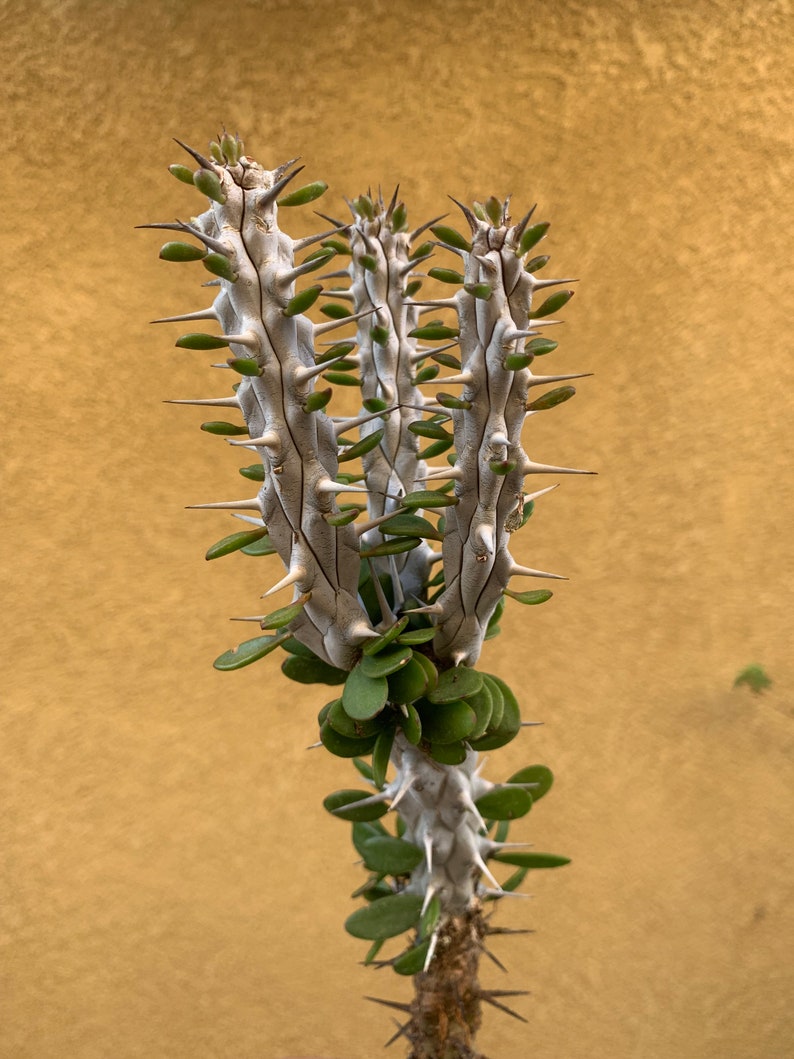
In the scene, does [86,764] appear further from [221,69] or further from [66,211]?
[221,69]

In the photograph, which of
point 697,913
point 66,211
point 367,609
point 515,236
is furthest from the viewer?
point 697,913

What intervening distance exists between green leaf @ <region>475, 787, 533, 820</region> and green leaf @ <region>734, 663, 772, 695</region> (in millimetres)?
957

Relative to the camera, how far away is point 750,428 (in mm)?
1601

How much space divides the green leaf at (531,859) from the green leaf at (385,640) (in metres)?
0.27

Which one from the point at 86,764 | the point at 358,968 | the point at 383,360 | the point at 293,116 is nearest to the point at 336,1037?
the point at 358,968

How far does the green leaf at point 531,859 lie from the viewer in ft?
2.63

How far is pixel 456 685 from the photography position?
68 centimetres

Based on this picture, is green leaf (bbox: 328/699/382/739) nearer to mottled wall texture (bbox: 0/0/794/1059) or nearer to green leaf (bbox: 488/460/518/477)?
green leaf (bbox: 488/460/518/477)

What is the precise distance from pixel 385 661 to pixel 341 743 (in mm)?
107

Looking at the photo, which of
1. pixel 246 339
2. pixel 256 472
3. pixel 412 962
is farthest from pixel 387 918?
pixel 246 339

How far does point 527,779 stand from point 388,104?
119 cm

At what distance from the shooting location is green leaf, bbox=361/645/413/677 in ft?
2.06

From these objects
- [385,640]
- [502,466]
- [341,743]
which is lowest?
[341,743]

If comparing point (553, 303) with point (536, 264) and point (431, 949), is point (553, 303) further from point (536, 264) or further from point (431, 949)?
point (431, 949)
